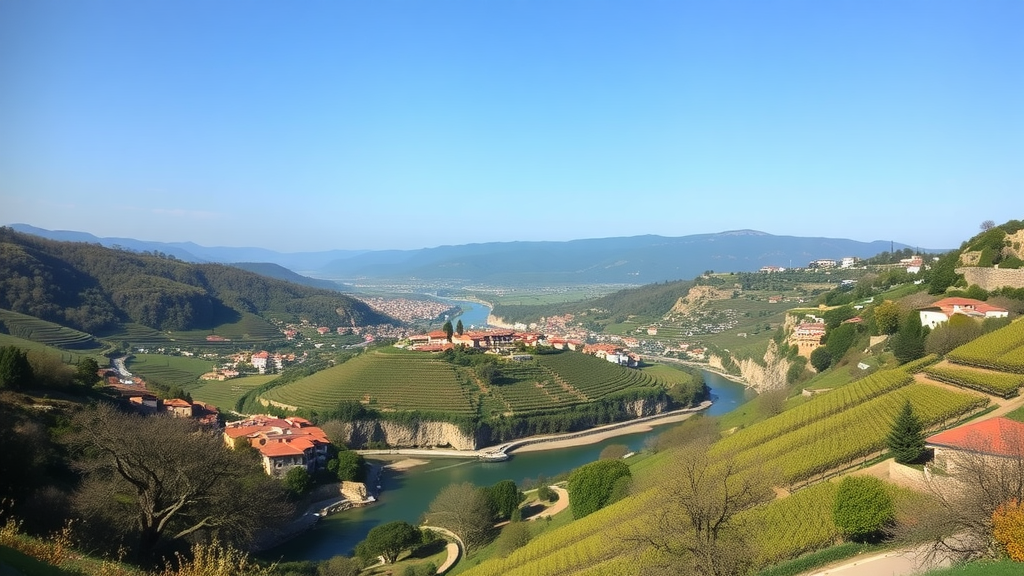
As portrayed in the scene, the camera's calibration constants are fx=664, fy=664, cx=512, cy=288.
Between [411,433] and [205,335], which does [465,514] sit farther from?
[205,335]

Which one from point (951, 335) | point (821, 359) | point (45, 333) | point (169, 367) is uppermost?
point (951, 335)

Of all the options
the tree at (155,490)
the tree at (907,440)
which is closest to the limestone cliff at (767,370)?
the tree at (907,440)

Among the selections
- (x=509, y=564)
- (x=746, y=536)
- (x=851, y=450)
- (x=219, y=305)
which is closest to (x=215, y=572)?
(x=746, y=536)

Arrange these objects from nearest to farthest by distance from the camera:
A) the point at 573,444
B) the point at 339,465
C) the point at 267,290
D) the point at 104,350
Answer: the point at 339,465
the point at 573,444
the point at 104,350
the point at 267,290

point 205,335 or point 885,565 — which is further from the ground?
point 885,565

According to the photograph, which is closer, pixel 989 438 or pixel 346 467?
pixel 989 438

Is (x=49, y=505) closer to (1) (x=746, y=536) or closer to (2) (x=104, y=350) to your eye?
(1) (x=746, y=536)

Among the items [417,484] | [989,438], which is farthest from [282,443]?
[989,438]
